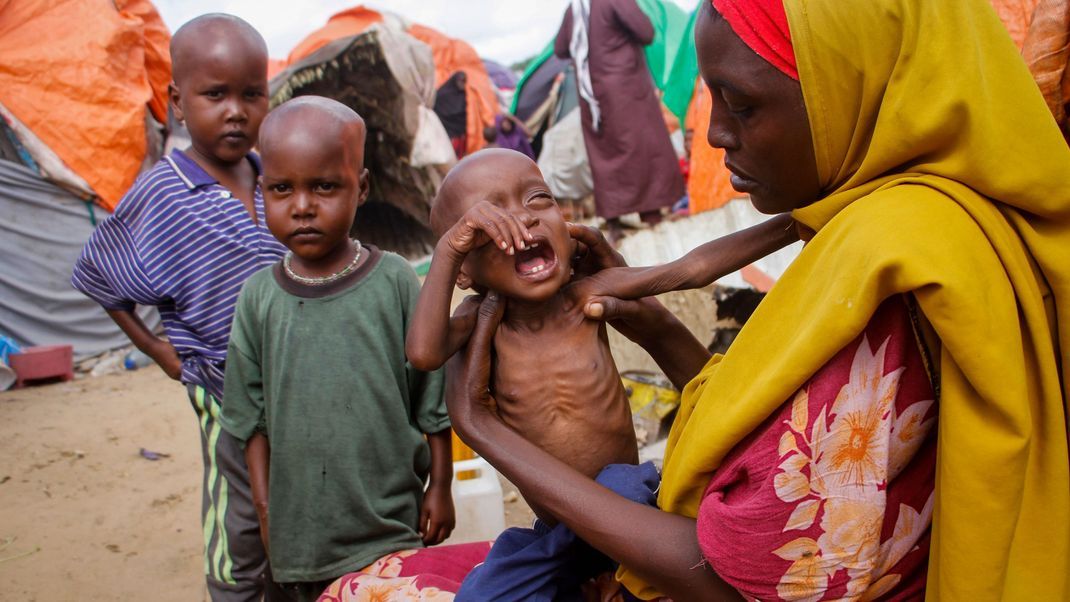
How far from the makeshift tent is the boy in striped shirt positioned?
6103 mm

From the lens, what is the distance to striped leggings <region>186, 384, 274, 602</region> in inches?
93.7

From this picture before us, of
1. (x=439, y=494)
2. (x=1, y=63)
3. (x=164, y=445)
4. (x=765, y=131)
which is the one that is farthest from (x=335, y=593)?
(x=1, y=63)

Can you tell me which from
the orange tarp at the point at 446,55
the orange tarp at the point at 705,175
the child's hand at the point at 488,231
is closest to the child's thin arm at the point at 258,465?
the child's hand at the point at 488,231

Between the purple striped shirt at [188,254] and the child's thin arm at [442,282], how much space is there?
1142 mm

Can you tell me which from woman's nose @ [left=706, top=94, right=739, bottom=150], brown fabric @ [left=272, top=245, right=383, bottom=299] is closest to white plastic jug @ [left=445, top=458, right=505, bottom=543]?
brown fabric @ [left=272, top=245, right=383, bottom=299]

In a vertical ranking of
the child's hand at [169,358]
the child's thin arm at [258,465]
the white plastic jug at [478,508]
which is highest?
the child's hand at [169,358]

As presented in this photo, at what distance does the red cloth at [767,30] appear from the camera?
1104 millimetres

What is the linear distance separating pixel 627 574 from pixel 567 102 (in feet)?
36.5

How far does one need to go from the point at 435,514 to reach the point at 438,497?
5 centimetres

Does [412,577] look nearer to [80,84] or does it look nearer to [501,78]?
[80,84]

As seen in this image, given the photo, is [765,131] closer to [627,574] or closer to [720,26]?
[720,26]

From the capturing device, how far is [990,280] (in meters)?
0.98

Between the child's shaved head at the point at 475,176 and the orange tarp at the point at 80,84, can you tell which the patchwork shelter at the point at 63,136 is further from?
the child's shaved head at the point at 475,176

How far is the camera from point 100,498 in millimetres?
4328
